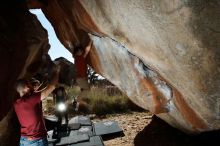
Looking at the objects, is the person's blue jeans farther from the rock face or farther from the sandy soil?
the sandy soil

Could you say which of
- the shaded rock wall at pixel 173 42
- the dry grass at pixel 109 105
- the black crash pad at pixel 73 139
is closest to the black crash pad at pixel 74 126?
the black crash pad at pixel 73 139

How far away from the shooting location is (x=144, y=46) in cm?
336

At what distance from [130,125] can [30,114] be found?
4.65 metres

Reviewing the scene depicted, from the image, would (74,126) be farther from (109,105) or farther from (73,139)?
(109,105)

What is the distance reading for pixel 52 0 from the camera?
6.16m

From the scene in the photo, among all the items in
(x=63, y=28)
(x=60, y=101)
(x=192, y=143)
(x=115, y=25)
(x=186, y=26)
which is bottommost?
(x=192, y=143)

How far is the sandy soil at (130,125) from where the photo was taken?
7.48m

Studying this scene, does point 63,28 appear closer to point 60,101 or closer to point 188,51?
point 60,101

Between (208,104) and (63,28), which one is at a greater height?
(63,28)

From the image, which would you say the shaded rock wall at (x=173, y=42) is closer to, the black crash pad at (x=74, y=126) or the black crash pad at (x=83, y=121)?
the black crash pad at (x=74, y=126)

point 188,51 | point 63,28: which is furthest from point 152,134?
point 188,51

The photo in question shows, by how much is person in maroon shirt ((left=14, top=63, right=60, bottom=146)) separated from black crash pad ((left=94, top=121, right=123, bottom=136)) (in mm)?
3298

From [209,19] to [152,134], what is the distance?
18.0 ft

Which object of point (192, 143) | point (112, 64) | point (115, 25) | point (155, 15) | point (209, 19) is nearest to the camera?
point (209, 19)
